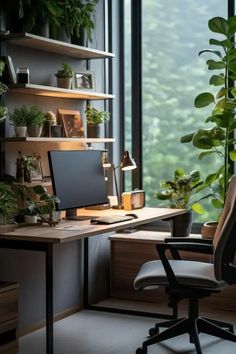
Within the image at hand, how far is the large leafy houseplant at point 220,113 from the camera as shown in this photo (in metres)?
4.54

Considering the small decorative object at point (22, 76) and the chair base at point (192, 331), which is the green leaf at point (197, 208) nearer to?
the chair base at point (192, 331)

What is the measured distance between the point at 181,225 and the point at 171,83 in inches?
47.7

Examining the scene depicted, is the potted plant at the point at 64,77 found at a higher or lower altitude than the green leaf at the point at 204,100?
higher

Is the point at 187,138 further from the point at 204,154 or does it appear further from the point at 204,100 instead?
the point at 204,100

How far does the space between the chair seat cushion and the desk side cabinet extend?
0.71 m

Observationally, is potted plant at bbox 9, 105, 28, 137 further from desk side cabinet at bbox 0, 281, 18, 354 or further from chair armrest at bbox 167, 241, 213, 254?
chair armrest at bbox 167, 241, 213, 254

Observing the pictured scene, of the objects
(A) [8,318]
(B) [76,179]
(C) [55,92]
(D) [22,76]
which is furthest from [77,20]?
(A) [8,318]

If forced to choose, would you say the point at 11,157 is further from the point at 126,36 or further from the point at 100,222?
the point at 126,36

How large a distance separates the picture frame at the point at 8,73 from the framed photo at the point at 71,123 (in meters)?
0.66

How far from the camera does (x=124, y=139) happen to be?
5.43 metres

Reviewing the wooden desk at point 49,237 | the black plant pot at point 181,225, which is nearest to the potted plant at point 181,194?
the black plant pot at point 181,225

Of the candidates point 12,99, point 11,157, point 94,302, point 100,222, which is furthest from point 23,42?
point 94,302

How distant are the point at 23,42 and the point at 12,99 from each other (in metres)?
0.37

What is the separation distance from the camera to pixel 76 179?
4.27 m
